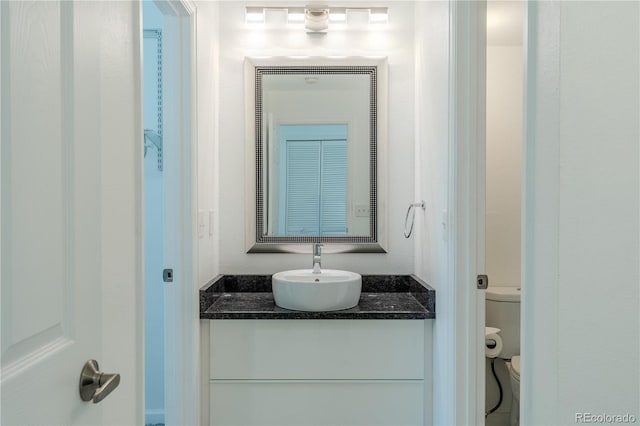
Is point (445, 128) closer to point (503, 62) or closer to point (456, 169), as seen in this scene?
point (456, 169)

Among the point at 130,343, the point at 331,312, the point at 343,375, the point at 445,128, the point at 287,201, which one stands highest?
the point at 445,128

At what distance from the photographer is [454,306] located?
153cm

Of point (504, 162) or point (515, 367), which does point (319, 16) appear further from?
point (515, 367)

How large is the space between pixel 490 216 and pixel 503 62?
899mm

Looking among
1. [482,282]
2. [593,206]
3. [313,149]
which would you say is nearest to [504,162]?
[313,149]

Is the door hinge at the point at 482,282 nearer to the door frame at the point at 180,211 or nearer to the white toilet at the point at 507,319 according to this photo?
the white toilet at the point at 507,319

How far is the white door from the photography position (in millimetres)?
562

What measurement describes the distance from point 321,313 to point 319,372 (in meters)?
0.26

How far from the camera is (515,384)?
80.0 inches

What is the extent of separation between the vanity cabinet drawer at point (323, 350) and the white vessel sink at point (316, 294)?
0.25ft

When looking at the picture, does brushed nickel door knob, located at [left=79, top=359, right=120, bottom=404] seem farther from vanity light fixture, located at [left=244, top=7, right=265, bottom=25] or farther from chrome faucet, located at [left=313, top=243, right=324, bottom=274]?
vanity light fixture, located at [left=244, top=7, right=265, bottom=25]

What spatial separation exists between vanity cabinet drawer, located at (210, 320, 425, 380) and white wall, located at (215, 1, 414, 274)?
47cm

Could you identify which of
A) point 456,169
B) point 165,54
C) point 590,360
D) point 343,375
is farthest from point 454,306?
point 165,54

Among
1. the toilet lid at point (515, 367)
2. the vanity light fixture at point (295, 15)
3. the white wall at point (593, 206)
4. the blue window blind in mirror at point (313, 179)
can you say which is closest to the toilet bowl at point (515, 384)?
the toilet lid at point (515, 367)
